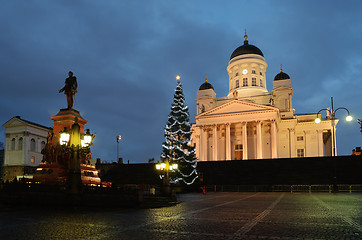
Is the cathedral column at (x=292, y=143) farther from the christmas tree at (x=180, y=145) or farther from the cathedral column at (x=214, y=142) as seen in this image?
the christmas tree at (x=180, y=145)

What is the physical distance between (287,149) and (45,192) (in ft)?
195

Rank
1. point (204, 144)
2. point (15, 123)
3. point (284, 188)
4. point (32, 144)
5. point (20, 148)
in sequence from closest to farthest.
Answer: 1. point (284, 188)
2. point (20, 148)
3. point (15, 123)
4. point (32, 144)
5. point (204, 144)

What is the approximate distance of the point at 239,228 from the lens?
31.2ft

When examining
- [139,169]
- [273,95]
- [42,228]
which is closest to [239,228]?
[42,228]

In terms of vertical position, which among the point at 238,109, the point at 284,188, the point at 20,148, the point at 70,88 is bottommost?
the point at 284,188

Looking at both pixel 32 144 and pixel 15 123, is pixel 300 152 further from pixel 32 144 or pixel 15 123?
pixel 15 123

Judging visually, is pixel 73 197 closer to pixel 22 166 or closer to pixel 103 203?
pixel 103 203

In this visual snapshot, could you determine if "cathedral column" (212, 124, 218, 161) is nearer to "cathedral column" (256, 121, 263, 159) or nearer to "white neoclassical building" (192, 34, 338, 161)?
"white neoclassical building" (192, 34, 338, 161)

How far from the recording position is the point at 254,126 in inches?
2569

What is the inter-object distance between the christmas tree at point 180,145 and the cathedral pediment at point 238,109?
20.5 meters

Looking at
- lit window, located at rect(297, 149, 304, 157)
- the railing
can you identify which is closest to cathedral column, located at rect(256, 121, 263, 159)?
lit window, located at rect(297, 149, 304, 157)

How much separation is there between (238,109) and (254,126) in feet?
19.2

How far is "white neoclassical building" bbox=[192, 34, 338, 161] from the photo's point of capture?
61.1 m

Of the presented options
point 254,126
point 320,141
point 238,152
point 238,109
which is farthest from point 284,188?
point 320,141
